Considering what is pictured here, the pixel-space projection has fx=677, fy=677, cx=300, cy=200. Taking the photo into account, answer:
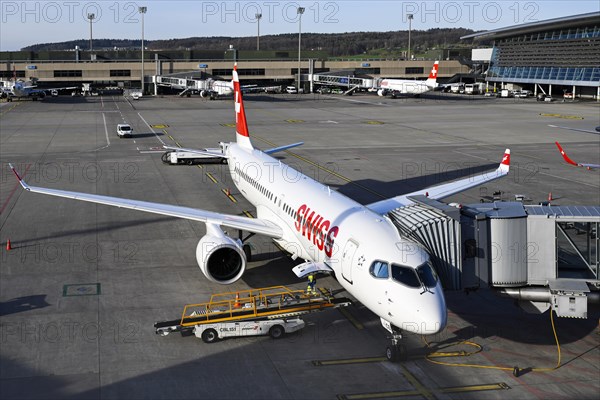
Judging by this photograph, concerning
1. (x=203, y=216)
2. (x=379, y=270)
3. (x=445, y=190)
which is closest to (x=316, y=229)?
(x=379, y=270)

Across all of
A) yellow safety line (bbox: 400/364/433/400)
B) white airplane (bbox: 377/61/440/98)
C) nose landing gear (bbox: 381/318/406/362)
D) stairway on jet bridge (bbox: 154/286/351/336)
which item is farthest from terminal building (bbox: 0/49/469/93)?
yellow safety line (bbox: 400/364/433/400)

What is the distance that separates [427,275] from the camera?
21047 mm

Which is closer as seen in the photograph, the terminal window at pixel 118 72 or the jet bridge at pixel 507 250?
the jet bridge at pixel 507 250

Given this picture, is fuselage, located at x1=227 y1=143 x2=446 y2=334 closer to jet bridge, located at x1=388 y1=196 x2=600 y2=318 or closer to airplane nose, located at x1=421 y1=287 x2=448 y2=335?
airplane nose, located at x1=421 y1=287 x2=448 y2=335

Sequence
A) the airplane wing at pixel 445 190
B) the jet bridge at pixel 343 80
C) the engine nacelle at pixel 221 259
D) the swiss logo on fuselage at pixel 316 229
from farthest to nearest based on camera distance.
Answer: the jet bridge at pixel 343 80 → the airplane wing at pixel 445 190 → the engine nacelle at pixel 221 259 → the swiss logo on fuselage at pixel 316 229

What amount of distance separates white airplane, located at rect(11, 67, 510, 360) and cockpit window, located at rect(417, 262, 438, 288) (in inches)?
1.3

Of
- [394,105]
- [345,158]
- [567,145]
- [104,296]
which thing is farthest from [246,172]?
[394,105]

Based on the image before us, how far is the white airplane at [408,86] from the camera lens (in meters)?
146

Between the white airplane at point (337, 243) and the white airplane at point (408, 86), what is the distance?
11122 cm

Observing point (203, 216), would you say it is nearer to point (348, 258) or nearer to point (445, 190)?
point (348, 258)

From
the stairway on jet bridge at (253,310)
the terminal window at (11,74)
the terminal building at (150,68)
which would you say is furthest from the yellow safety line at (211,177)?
the terminal window at (11,74)

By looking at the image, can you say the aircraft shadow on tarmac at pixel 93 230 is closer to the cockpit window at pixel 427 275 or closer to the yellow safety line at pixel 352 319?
the yellow safety line at pixel 352 319

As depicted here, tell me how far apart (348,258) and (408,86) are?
445ft

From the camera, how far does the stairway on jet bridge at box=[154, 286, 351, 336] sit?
23.7 m
